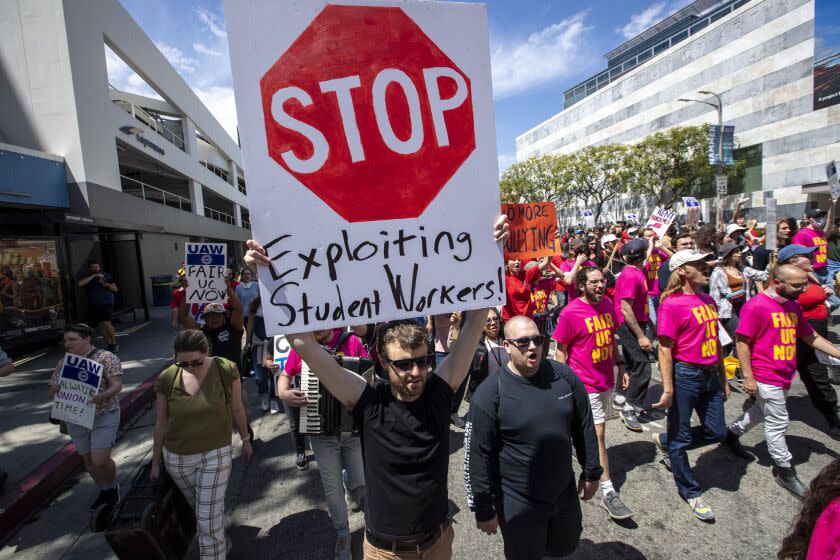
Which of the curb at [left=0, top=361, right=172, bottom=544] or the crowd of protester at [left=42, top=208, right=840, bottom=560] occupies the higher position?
the crowd of protester at [left=42, top=208, right=840, bottom=560]

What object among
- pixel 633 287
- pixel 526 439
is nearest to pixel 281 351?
pixel 526 439

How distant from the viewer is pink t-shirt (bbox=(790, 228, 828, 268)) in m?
7.00

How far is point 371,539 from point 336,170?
→ 169cm

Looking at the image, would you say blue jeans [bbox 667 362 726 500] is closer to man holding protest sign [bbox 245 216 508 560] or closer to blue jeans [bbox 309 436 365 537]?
man holding protest sign [bbox 245 216 508 560]

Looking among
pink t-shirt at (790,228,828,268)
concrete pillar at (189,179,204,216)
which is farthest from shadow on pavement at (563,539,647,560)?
concrete pillar at (189,179,204,216)

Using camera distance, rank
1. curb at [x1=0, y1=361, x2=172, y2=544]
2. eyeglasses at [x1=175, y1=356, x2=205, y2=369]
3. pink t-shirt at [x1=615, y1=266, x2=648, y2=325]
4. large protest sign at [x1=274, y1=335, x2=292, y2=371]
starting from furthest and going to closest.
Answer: pink t-shirt at [x1=615, y1=266, x2=648, y2=325] < large protest sign at [x1=274, y1=335, x2=292, y2=371] < curb at [x1=0, y1=361, x2=172, y2=544] < eyeglasses at [x1=175, y1=356, x2=205, y2=369]

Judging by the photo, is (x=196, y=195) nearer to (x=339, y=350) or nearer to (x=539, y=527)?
(x=339, y=350)

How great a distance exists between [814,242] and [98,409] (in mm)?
9930

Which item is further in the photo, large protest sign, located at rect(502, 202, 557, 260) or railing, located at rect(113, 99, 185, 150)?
railing, located at rect(113, 99, 185, 150)

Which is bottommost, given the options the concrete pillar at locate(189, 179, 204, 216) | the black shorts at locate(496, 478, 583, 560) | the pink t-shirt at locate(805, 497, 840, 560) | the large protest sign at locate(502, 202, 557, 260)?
the black shorts at locate(496, 478, 583, 560)

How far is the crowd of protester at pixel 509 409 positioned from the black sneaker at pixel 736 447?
0.02 meters

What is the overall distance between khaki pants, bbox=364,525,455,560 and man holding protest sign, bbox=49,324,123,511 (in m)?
2.81

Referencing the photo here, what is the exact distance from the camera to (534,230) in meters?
4.05

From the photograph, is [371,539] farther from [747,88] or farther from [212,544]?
[747,88]
